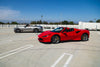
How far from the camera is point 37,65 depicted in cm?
296

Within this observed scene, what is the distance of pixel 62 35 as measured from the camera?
6.11m

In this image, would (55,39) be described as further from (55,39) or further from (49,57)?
(49,57)

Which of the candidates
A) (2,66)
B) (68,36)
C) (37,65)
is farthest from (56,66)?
(68,36)

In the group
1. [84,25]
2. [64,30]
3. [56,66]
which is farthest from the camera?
[84,25]

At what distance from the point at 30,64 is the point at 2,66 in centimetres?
99

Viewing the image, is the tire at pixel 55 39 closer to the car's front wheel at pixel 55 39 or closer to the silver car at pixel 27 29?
the car's front wheel at pixel 55 39

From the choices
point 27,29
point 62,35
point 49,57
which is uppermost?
point 27,29

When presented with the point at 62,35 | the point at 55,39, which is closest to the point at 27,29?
the point at 55,39

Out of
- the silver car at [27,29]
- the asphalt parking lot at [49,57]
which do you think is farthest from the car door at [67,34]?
the silver car at [27,29]

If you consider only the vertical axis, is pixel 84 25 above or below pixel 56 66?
above

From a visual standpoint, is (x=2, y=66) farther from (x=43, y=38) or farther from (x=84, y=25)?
(x=84, y=25)

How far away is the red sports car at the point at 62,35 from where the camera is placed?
582 cm

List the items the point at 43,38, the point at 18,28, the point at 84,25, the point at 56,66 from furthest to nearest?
the point at 84,25 < the point at 18,28 < the point at 43,38 < the point at 56,66

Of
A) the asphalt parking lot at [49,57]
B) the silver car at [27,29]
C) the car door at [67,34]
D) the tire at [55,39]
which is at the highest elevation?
the silver car at [27,29]
